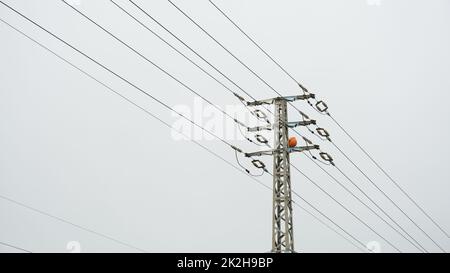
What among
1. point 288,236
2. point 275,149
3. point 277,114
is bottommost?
point 288,236

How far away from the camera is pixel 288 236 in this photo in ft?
53.4

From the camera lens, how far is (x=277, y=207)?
16.7 meters
